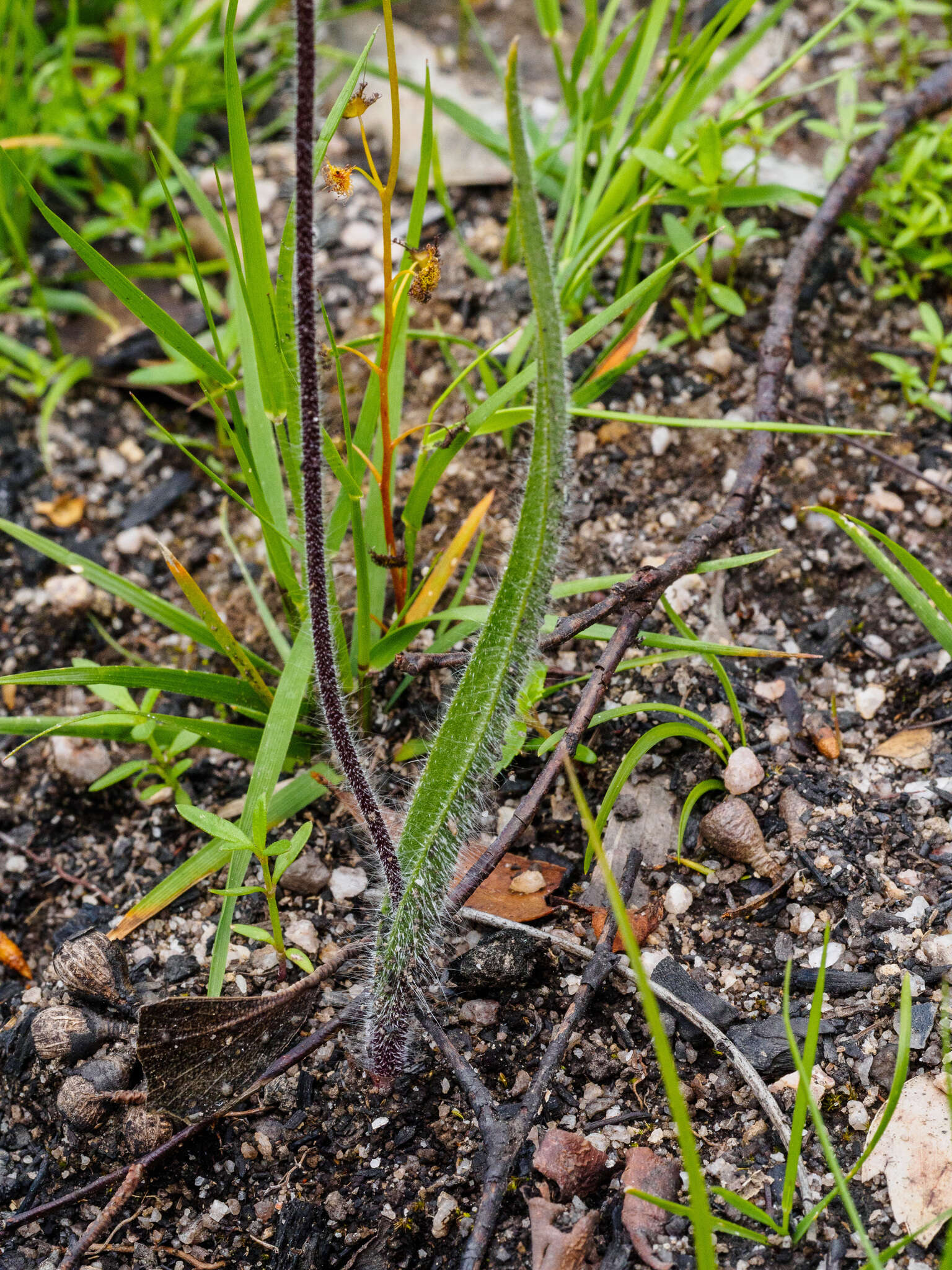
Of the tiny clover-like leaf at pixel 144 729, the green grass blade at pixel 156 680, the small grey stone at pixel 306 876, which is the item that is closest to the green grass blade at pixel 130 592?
the green grass blade at pixel 156 680

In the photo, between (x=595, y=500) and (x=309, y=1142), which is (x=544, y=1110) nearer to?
(x=309, y=1142)

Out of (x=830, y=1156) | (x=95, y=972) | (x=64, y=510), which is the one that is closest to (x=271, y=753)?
(x=95, y=972)

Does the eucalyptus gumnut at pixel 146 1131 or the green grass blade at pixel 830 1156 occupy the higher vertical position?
the green grass blade at pixel 830 1156

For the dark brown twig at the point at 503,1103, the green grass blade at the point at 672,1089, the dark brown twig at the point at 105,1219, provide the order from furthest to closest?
the dark brown twig at the point at 105,1219, the dark brown twig at the point at 503,1103, the green grass blade at the point at 672,1089

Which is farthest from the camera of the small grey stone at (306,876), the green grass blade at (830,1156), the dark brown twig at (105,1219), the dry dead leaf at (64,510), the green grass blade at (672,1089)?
the dry dead leaf at (64,510)

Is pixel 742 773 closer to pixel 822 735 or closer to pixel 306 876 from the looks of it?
pixel 822 735

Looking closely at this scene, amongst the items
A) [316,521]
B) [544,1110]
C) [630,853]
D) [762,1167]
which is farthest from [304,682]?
[762,1167]

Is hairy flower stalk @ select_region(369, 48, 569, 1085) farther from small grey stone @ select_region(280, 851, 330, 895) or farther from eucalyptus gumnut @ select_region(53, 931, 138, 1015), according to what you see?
eucalyptus gumnut @ select_region(53, 931, 138, 1015)

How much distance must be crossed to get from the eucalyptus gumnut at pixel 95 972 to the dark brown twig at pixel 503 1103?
601 mm

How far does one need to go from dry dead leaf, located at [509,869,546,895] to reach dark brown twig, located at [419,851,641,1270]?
0.19m

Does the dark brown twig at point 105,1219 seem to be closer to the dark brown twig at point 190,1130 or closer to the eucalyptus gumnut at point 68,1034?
the dark brown twig at point 190,1130

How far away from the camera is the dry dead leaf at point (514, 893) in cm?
181

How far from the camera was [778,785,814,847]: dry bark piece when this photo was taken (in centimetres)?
186

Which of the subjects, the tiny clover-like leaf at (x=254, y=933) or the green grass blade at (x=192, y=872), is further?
the green grass blade at (x=192, y=872)
